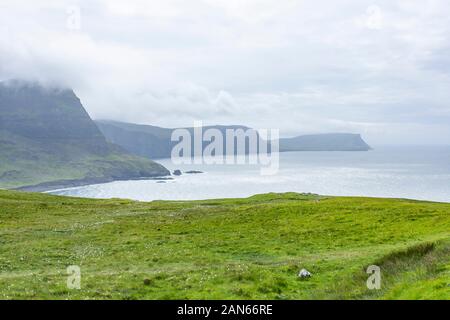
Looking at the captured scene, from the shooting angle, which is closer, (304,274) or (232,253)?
(304,274)

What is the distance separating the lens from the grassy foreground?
22.4 meters

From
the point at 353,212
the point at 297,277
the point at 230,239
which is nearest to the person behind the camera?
the point at 297,277

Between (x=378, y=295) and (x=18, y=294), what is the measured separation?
57.8 ft

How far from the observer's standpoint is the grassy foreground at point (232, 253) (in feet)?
73.4

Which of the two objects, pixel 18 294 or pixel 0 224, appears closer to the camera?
pixel 18 294

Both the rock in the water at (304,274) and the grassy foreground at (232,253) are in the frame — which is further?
the rock in the water at (304,274)

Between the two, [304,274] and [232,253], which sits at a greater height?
[304,274]

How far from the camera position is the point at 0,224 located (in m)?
53.8

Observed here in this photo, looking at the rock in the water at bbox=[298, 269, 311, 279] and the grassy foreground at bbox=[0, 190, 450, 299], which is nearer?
the grassy foreground at bbox=[0, 190, 450, 299]

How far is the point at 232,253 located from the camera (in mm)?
35500
